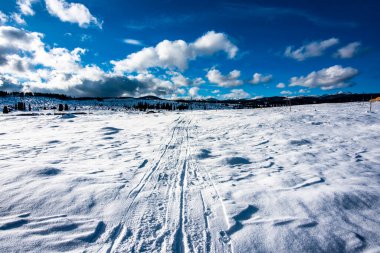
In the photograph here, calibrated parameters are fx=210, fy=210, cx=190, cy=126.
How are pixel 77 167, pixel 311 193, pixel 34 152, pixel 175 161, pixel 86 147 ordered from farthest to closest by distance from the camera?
pixel 86 147 < pixel 34 152 < pixel 175 161 < pixel 77 167 < pixel 311 193

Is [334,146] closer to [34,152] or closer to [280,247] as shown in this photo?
[280,247]

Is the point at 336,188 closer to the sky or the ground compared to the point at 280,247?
closer to the sky

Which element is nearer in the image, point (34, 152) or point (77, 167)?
point (77, 167)

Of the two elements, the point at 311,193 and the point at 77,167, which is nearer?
the point at 311,193

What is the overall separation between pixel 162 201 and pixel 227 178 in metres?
2.33

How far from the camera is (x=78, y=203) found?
4629mm

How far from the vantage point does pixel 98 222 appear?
3.96m

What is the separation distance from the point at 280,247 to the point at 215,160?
4.76m

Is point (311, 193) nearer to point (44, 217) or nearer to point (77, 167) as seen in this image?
point (44, 217)

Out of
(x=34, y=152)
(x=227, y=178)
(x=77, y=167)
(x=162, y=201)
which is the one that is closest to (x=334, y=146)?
(x=227, y=178)

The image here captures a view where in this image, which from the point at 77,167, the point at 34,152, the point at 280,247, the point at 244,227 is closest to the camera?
the point at 280,247

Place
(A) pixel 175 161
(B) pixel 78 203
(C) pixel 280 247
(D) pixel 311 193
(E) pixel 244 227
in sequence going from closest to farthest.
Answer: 1. (C) pixel 280 247
2. (E) pixel 244 227
3. (B) pixel 78 203
4. (D) pixel 311 193
5. (A) pixel 175 161

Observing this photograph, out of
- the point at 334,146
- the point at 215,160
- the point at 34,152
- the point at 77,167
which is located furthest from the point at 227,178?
the point at 34,152

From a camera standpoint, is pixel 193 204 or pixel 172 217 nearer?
pixel 172 217
